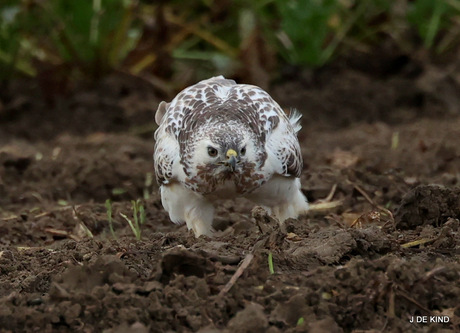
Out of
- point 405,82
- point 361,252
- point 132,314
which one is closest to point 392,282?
point 361,252

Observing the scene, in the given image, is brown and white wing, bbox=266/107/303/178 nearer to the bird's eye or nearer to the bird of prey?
the bird of prey

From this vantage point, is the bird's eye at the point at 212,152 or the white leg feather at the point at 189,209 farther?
the white leg feather at the point at 189,209

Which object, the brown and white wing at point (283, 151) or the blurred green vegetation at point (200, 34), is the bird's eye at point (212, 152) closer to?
the brown and white wing at point (283, 151)

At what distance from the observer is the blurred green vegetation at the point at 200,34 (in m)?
10.2

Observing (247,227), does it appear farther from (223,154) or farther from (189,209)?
(223,154)

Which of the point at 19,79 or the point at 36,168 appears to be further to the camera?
the point at 19,79

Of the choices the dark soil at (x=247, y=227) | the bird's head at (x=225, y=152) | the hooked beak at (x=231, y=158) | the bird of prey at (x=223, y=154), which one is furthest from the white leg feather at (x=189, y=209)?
the hooked beak at (x=231, y=158)

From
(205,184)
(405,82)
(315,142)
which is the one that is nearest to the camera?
(205,184)

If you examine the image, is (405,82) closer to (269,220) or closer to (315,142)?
(315,142)

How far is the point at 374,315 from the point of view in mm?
3613

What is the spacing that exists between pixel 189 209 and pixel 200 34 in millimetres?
6044

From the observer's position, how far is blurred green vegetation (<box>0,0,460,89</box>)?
10.2 meters

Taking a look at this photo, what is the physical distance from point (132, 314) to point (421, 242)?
5.30ft

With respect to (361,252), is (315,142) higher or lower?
lower
